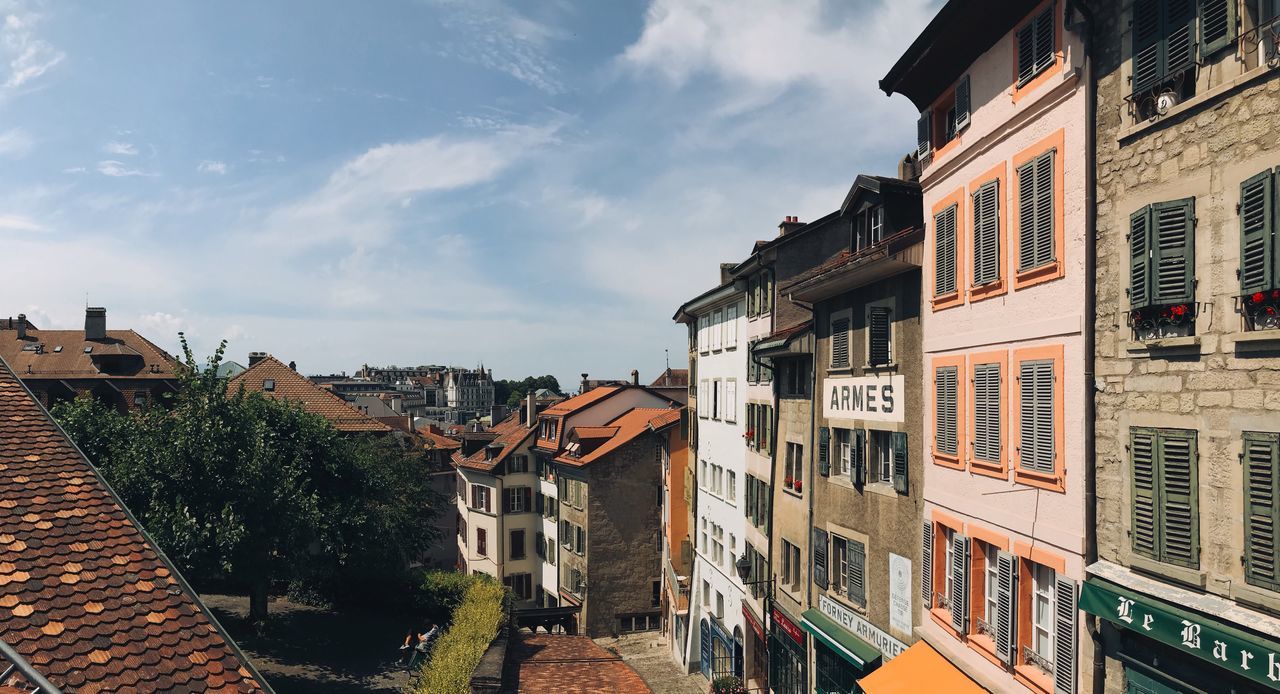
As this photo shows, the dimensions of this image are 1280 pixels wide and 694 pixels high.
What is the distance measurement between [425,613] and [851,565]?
64.6ft

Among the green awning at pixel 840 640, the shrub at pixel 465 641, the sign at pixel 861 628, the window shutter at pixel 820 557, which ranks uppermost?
the window shutter at pixel 820 557

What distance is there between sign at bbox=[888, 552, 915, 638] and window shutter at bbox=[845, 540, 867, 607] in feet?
3.94

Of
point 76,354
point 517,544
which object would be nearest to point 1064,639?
point 517,544

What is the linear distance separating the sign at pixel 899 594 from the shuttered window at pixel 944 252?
551cm

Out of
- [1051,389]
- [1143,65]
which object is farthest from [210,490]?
[1143,65]

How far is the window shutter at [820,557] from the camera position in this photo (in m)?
21.0

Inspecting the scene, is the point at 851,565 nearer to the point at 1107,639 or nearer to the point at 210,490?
the point at 1107,639

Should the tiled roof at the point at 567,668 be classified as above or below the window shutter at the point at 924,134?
below

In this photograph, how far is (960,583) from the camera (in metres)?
14.7

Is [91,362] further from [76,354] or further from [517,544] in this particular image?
[517,544]

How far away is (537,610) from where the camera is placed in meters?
42.6

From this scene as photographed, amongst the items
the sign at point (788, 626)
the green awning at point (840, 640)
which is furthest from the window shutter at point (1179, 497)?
the sign at point (788, 626)

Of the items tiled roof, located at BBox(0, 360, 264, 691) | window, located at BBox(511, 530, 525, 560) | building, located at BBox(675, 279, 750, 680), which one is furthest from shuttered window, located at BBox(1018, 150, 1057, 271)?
window, located at BBox(511, 530, 525, 560)

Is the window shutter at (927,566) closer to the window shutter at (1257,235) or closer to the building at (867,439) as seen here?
the building at (867,439)
